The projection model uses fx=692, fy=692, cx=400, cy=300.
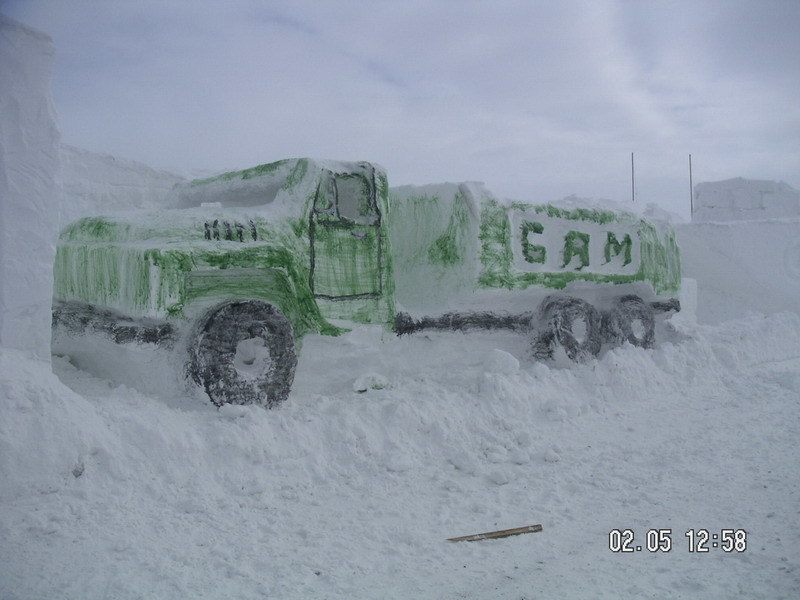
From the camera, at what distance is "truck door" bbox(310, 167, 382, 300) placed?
4570 millimetres

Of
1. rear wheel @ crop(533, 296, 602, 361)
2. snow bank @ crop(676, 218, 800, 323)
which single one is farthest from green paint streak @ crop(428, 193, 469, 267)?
snow bank @ crop(676, 218, 800, 323)

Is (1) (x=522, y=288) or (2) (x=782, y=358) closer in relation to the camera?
(1) (x=522, y=288)

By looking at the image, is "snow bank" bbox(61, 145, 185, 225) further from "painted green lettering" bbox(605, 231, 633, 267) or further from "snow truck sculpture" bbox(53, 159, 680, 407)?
"painted green lettering" bbox(605, 231, 633, 267)

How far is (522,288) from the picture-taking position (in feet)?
18.6

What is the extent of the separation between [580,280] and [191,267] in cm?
362

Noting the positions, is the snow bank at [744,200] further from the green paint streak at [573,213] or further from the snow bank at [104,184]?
the snow bank at [104,184]

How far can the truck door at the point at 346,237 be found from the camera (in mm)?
4570


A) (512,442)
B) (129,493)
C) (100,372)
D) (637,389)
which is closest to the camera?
(129,493)

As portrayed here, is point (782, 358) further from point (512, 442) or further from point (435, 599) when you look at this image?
point (435, 599)

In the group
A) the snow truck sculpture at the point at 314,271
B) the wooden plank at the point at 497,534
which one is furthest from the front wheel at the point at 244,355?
the wooden plank at the point at 497,534

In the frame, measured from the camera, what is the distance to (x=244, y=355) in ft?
14.5

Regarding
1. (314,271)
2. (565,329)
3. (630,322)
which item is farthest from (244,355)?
(630,322)

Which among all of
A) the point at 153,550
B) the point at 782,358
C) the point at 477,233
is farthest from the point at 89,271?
the point at 782,358

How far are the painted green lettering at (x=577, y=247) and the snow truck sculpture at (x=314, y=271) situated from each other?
0.02m
